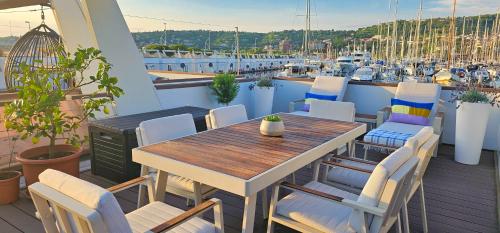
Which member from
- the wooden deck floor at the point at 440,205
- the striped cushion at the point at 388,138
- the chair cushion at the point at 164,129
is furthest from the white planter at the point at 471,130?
the chair cushion at the point at 164,129

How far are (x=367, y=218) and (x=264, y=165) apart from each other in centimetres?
62

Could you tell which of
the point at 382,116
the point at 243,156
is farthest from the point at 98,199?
the point at 382,116

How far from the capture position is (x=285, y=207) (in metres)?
2.13

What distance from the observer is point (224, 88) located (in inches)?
234

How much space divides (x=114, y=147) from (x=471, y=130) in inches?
175

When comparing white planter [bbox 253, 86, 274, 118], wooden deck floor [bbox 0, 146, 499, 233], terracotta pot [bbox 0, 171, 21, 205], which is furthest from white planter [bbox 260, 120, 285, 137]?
white planter [bbox 253, 86, 274, 118]

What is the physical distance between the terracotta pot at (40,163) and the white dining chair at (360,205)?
2.12 metres

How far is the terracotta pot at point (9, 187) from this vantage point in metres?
3.08

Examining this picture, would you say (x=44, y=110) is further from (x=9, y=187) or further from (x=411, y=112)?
(x=411, y=112)

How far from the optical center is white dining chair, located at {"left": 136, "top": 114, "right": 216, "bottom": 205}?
2.46 metres

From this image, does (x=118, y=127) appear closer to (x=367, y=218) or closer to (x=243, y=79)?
(x=367, y=218)

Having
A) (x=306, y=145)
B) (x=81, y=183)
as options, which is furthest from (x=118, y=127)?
(x=81, y=183)

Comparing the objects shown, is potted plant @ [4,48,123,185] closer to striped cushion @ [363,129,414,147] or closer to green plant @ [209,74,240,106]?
green plant @ [209,74,240,106]

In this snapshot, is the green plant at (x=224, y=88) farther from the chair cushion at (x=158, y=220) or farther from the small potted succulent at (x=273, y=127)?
the chair cushion at (x=158, y=220)
